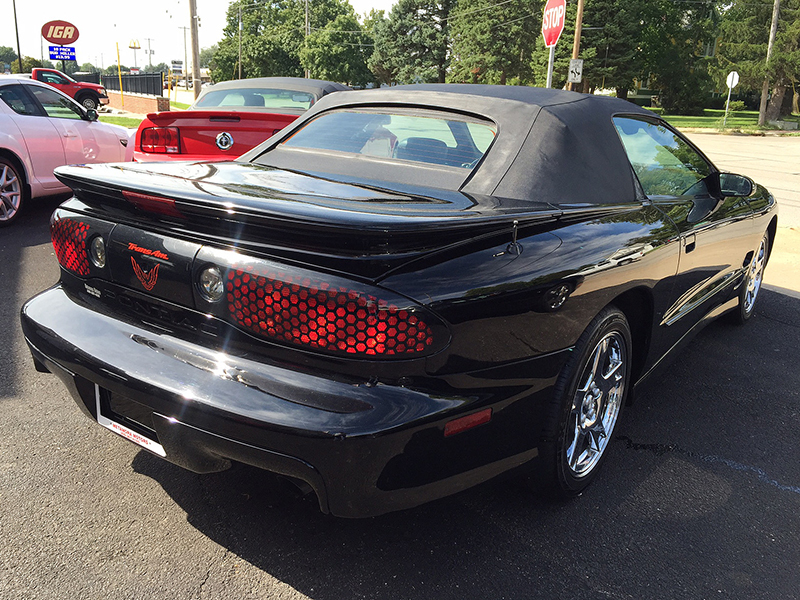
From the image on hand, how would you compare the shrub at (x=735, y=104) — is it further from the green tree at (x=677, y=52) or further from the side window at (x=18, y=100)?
the side window at (x=18, y=100)

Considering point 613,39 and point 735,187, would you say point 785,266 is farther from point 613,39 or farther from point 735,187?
point 613,39

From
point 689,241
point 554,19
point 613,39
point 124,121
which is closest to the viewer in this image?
point 689,241

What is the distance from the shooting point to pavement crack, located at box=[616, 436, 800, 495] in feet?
9.34

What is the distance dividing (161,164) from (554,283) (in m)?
1.65

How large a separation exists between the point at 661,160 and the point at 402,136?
139cm

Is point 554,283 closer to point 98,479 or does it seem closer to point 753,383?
point 98,479

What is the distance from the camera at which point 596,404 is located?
2688 mm

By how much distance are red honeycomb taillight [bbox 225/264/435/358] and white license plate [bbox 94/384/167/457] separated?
59cm

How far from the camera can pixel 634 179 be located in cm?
304

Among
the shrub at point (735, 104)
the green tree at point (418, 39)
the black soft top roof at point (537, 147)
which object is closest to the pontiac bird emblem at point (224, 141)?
the black soft top roof at point (537, 147)

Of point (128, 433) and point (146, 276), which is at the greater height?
point (146, 276)

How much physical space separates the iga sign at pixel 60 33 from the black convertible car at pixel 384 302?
137 ft

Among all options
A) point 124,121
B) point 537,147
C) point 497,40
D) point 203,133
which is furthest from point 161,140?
point 497,40

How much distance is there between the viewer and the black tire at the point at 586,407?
7.59ft
